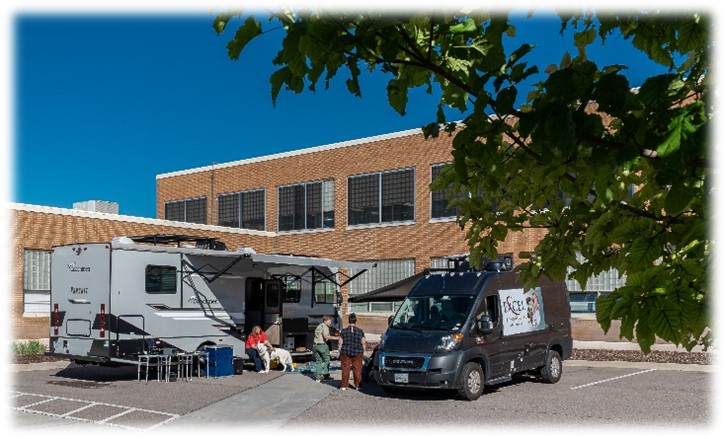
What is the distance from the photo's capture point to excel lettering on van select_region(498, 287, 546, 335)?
1553 centimetres

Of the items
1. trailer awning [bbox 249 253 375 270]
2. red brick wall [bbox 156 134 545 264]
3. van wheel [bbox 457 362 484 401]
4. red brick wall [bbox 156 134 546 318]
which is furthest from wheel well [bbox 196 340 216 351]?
red brick wall [bbox 156 134 545 264]

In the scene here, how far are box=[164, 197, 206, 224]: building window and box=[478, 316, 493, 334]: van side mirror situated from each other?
29442 mm

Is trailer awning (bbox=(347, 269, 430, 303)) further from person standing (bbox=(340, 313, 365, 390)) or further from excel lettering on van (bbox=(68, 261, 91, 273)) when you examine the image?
excel lettering on van (bbox=(68, 261, 91, 273))

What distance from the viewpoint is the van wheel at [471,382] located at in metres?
13.8

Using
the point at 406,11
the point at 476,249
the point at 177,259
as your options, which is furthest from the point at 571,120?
the point at 177,259

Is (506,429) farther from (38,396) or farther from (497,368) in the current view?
(38,396)

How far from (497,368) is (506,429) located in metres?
3.95

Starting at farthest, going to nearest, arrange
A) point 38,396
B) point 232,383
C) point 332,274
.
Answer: point 332,274 → point 232,383 → point 38,396

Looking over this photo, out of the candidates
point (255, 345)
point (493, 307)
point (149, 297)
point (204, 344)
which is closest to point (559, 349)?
point (493, 307)

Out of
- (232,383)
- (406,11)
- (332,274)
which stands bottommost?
(232,383)

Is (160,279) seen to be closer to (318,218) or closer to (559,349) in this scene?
(559,349)

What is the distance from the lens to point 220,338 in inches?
744

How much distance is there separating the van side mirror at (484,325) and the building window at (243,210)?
2610cm

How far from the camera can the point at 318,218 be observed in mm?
37625
